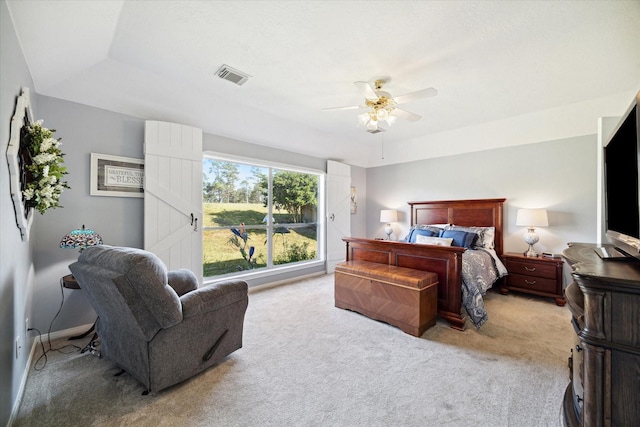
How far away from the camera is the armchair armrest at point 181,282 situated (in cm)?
252

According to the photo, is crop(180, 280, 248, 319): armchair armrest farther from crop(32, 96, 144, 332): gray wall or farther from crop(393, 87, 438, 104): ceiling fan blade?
crop(393, 87, 438, 104): ceiling fan blade

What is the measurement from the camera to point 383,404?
5.90 ft

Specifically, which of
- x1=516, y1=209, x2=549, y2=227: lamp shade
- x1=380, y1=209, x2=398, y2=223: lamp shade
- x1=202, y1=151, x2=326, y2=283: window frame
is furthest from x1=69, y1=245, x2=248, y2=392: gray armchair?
x1=516, y1=209, x2=549, y2=227: lamp shade

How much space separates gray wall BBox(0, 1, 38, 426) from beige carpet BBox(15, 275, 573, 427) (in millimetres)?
289

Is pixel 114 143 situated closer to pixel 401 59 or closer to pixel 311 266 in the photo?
pixel 401 59

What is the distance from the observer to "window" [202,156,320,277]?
4.18 m

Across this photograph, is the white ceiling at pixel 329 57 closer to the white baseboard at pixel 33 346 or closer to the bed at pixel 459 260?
the bed at pixel 459 260

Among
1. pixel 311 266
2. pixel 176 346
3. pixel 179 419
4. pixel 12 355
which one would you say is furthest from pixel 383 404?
pixel 311 266

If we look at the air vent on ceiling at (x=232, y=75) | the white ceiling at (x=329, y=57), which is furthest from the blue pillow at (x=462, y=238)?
the air vent on ceiling at (x=232, y=75)

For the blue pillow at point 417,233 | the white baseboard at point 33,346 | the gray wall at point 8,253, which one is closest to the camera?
the gray wall at point 8,253

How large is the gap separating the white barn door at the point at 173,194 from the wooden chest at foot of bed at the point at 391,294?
203 cm

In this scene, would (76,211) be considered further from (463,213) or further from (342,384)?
(463,213)

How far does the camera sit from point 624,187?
1644mm

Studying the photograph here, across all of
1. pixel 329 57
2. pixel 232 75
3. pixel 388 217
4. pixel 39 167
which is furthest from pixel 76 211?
pixel 388 217
